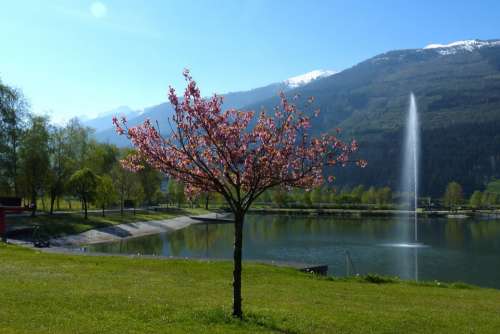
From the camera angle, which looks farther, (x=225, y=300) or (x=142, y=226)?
(x=142, y=226)

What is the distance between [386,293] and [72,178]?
68.9m

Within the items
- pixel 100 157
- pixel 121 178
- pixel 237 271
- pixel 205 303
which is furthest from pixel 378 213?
pixel 237 271

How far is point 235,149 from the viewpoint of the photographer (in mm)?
16062

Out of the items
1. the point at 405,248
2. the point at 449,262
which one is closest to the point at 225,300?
the point at 449,262

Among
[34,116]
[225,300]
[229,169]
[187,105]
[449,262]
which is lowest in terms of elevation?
[449,262]

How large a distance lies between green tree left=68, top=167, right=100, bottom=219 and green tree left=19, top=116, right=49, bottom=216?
215 inches

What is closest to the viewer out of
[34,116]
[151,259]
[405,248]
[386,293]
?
[386,293]

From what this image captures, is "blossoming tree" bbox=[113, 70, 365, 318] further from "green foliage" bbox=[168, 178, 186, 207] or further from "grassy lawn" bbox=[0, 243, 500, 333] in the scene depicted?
"green foliage" bbox=[168, 178, 186, 207]

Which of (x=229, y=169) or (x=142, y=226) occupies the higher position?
(x=229, y=169)

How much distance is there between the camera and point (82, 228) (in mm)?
74938

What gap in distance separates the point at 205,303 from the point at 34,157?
6587 cm

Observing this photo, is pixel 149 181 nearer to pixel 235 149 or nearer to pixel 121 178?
pixel 121 178

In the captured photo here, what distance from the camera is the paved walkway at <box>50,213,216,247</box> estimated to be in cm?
6750

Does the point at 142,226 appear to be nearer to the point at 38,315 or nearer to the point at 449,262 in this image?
the point at 449,262
